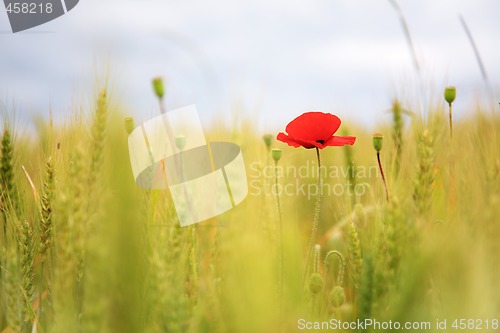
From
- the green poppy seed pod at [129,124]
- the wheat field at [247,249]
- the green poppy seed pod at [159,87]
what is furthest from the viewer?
the green poppy seed pod at [159,87]

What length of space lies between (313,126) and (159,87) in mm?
368

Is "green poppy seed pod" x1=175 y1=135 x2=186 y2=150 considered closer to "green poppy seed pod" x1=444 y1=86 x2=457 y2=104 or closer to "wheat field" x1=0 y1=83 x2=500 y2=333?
"wheat field" x1=0 y1=83 x2=500 y2=333

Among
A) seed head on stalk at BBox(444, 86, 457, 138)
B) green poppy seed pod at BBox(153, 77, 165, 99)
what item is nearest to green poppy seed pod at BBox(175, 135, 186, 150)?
green poppy seed pod at BBox(153, 77, 165, 99)

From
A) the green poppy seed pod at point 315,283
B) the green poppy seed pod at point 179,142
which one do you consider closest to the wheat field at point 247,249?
the green poppy seed pod at point 315,283

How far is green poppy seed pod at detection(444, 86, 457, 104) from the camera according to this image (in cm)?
118

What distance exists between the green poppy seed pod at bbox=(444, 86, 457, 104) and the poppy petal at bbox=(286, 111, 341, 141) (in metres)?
0.27

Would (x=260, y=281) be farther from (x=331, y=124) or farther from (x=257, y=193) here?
(x=331, y=124)

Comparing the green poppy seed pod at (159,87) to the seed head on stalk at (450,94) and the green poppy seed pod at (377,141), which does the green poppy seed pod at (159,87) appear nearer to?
the green poppy seed pod at (377,141)

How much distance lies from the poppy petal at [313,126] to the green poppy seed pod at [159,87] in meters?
0.32

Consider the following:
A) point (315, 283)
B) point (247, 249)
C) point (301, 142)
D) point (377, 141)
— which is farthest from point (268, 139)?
point (247, 249)

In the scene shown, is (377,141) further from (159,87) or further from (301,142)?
(159,87)

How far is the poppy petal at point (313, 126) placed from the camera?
3.72 feet

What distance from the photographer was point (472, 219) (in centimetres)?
84

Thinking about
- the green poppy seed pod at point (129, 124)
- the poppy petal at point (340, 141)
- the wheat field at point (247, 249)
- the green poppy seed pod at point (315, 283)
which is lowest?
the green poppy seed pod at point (315, 283)
